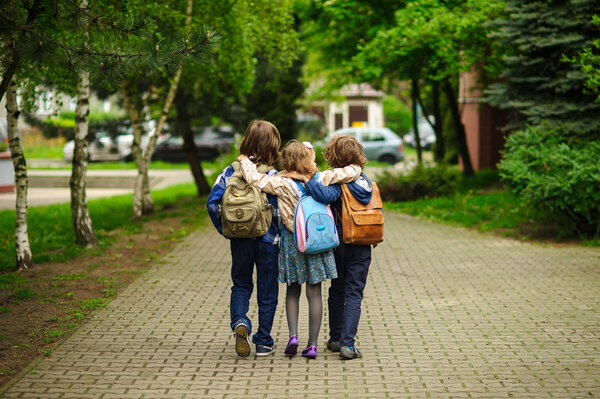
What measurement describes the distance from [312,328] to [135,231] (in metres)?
8.21

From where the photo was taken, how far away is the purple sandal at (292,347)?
5781 mm

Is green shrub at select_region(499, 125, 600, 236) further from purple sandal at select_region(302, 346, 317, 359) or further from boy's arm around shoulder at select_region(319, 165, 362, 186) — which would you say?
purple sandal at select_region(302, 346, 317, 359)

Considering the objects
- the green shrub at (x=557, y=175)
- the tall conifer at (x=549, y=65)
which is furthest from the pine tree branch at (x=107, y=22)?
the tall conifer at (x=549, y=65)

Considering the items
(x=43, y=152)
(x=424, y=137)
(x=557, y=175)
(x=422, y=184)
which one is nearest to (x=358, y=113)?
(x=424, y=137)

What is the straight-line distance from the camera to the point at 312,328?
579cm

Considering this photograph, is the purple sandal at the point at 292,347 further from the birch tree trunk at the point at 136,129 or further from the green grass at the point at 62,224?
the birch tree trunk at the point at 136,129

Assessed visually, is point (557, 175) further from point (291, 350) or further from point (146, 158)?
point (146, 158)

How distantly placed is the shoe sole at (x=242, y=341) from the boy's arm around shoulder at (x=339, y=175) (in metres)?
1.29

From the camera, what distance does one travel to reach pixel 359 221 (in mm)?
5633

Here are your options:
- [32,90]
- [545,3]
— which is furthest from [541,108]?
[32,90]

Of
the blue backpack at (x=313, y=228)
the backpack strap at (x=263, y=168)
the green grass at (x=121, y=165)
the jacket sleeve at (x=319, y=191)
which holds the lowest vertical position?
the green grass at (x=121, y=165)

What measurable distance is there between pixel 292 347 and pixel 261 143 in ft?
5.21

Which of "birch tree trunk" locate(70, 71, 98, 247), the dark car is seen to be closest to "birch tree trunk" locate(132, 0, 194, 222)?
"birch tree trunk" locate(70, 71, 98, 247)

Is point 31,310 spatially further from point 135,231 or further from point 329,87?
point 329,87
